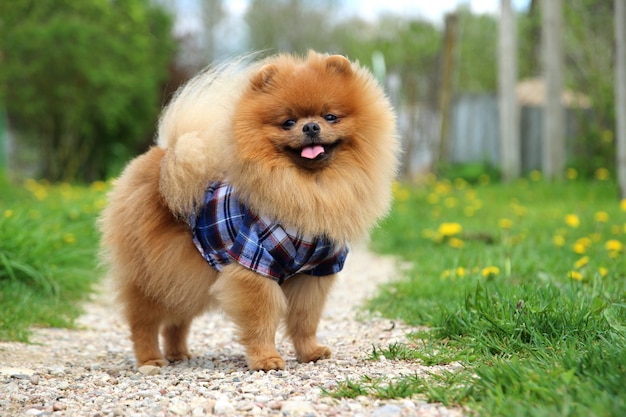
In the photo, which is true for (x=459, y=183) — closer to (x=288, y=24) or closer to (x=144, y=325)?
(x=144, y=325)

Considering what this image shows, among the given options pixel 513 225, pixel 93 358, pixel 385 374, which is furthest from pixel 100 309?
pixel 513 225

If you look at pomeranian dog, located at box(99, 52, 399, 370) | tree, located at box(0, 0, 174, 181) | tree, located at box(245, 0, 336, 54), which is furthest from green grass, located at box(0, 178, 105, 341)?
tree, located at box(245, 0, 336, 54)

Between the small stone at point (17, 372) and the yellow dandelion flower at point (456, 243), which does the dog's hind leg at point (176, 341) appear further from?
the yellow dandelion flower at point (456, 243)

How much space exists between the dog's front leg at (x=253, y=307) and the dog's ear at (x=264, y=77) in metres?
0.81

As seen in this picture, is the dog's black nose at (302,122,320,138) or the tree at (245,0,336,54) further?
the tree at (245,0,336,54)

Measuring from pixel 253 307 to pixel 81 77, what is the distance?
11.6 meters

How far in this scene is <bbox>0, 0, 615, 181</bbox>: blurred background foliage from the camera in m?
11.4

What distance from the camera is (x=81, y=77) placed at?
13.6 metres

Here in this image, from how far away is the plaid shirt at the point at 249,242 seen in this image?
317cm

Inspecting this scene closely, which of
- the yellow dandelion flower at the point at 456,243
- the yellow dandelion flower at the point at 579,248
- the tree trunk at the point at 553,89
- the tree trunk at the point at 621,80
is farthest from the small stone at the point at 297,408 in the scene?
the tree trunk at the point at 553,89

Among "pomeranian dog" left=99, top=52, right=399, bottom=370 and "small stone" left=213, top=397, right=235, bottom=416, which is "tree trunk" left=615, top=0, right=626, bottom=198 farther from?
"small stone" left=213, top=397, right=235, bottom=416

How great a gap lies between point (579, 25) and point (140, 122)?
31.4 feet

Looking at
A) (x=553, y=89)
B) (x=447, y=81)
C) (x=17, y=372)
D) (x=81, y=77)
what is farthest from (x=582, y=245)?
(x=81, y=77)

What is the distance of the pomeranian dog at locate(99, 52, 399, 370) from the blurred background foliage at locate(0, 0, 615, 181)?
8.58 meters
